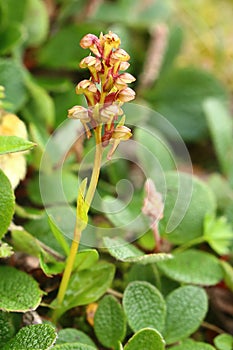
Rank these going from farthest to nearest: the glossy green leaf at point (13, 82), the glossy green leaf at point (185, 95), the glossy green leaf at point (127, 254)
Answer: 1. the glossy green leaf at point (185, 95)
2. the glossy green leaf at point (13, 82)
3. the glossy green leaf at point (127, 254)

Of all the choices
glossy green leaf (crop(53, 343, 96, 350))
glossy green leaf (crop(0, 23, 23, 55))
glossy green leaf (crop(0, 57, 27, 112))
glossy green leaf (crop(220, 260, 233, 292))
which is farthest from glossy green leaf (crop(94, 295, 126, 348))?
glossy green leaf (crop(0, 23, 23, 55))

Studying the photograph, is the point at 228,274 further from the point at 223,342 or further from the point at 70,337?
the point at 70,337

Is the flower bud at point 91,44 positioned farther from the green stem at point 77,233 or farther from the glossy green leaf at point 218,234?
the glossy green leaf at point 218,234

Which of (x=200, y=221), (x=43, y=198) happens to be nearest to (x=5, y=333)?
(x=43, y=198)

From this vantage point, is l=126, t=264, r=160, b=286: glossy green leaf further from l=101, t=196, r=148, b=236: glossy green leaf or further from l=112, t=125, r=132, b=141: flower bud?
l=112, t=125, r=132, b=141: flower bud

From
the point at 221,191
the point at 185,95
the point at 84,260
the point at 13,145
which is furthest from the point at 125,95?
the point at 185,95

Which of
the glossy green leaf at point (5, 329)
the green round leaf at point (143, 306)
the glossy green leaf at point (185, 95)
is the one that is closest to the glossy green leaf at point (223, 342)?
the green round leaf at point (143, 306)
